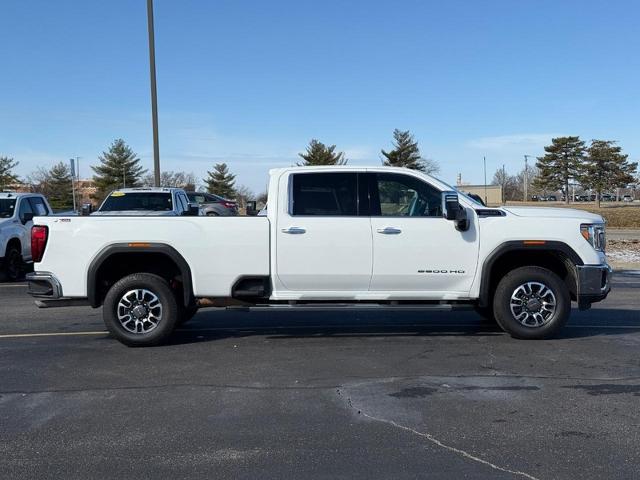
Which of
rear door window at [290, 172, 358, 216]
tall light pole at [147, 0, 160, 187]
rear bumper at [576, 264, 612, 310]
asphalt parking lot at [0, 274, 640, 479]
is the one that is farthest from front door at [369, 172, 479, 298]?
tall light pole at [147, 0, 160, 187]

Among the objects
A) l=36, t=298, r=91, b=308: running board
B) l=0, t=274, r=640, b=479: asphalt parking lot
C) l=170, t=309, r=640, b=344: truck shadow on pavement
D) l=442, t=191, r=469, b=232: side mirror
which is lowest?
l=0, t=274, r=640, b=479: asphalt parking lot

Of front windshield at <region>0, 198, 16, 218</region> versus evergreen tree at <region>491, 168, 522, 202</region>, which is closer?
front windshield at <region>0, 198, 16, 218</region>

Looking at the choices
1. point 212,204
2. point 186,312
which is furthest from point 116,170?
point 186,312

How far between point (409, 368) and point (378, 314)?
10.1 ft

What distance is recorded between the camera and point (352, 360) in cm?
670

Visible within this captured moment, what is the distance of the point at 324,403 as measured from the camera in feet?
17.5

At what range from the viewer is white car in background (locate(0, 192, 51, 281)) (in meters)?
14.0

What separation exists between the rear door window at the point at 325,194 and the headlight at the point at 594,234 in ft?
8.56

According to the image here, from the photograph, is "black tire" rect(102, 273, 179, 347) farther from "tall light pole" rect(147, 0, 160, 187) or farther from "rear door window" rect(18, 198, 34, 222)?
"tall light pole" rect(147, 0, 160, 187)

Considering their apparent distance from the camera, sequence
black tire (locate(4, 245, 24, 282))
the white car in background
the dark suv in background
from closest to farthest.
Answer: the white car in background
black tire (locate(4, 245, 24, 282))
the dark suv in background

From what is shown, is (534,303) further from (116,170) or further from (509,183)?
(509,183)

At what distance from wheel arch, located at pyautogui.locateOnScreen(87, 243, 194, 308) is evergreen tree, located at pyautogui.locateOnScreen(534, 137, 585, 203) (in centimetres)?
6273

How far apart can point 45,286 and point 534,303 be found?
554 centimetres

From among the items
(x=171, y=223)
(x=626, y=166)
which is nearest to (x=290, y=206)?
(x=171, y=223)
